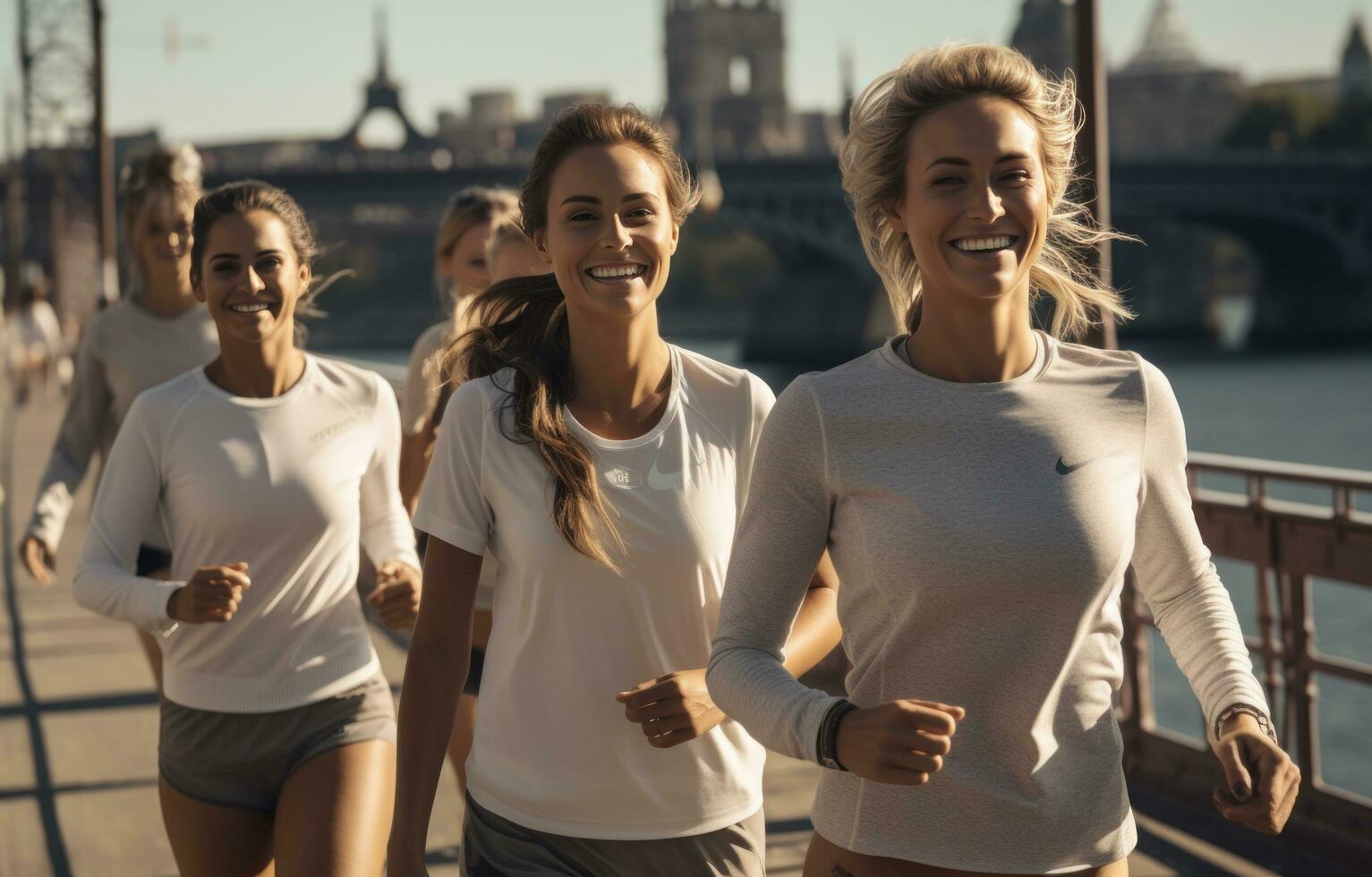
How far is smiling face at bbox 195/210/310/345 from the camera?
3215 millimetres

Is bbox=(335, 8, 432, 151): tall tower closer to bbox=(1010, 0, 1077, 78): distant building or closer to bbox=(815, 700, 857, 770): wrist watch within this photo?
bbox=(1010, 0, 1077, 78): distant building

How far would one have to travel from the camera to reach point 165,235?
4.24 m

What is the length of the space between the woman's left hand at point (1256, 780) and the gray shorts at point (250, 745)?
1575 millimetres

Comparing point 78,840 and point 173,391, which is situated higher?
point 173,391

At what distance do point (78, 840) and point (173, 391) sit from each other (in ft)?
7.47

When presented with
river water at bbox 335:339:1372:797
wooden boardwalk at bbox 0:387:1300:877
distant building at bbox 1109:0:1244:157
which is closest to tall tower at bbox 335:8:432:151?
river water at bbox 335:339:1372:797

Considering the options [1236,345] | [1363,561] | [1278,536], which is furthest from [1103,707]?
[1236,345]

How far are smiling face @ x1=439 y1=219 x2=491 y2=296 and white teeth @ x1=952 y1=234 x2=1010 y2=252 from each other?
2437 millimetres

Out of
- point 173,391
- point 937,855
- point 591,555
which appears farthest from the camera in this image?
point 173,391

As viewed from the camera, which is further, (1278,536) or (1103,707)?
(1278,536)

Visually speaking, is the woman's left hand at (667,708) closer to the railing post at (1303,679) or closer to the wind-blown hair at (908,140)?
the wind-blown hair at (908,140)

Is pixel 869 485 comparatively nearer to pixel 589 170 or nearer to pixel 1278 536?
pixel 589 170

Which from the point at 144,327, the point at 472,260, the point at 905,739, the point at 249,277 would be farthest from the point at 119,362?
the point at 905,739

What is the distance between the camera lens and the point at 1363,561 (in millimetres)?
4547
